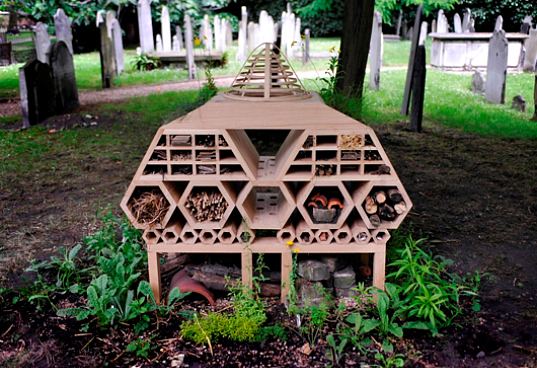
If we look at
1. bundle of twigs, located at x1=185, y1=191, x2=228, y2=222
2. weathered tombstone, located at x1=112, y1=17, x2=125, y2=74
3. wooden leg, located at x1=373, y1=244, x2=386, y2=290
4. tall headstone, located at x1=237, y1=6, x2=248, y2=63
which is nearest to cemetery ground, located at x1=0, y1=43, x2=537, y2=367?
wooden leg, located at x1=373, y1=244, x2=386, y2=290

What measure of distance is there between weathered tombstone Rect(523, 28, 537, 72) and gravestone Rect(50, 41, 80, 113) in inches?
464

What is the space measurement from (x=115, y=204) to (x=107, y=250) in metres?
1.54

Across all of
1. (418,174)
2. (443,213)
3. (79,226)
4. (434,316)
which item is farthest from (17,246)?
(418,174)

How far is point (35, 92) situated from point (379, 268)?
7.04 metres

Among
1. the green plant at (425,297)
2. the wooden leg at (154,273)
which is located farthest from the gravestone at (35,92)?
the green plant at (425,297)

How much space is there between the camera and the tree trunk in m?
7.96

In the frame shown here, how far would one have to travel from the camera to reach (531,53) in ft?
50.5

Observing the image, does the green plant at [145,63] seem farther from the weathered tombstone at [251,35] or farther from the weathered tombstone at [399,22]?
the weathered tombstone at [399,22]

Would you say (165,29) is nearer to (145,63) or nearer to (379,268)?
(145,63)

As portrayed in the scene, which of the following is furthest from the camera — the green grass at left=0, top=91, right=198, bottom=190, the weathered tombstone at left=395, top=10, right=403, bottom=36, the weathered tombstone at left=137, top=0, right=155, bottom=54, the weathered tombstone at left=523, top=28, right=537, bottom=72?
the weathered tombstone at left=395, top=10, right=403, bottom=36

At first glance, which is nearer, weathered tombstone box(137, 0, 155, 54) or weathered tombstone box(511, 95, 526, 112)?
weathered tombstone box(511, 95, 526, 112)

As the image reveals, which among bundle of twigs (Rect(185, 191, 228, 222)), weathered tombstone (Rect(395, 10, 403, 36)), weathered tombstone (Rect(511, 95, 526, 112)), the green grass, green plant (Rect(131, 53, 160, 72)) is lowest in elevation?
the green grass

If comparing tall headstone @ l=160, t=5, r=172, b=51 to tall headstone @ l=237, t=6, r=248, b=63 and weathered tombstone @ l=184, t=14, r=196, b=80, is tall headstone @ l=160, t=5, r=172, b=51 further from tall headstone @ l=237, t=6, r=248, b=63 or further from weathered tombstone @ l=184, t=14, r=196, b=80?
weathered tombstone @ l=184, t=14, r=196, b=80

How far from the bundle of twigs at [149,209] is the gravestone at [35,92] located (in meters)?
5.67
